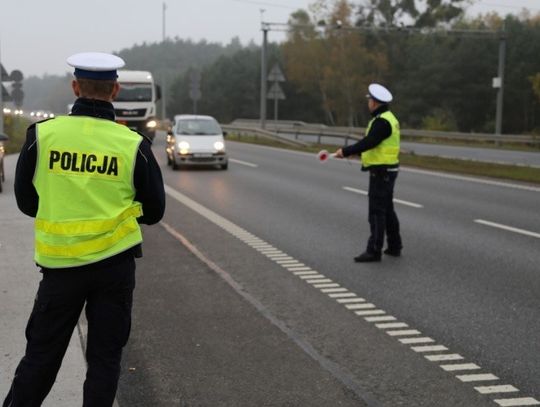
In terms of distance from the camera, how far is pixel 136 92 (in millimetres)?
34594

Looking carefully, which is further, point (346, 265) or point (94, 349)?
point (346, 265)

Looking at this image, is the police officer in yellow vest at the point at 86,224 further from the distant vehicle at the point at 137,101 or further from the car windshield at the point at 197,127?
the distant vehicle at the point at 137,101

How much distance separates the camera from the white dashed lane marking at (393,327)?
456cm

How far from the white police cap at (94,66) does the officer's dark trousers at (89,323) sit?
786 mm

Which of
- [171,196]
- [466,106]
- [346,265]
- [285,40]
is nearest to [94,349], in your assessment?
[346,265]

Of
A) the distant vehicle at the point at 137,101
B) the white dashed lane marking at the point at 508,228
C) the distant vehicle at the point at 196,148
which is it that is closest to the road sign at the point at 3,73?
the distant vehicle at the point at 196,148

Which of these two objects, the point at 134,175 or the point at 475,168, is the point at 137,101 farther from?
the point at 134,175

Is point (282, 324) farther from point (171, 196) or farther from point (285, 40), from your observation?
point (285, 40)

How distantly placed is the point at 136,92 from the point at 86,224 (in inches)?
1267

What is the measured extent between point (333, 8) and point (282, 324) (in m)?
76.1

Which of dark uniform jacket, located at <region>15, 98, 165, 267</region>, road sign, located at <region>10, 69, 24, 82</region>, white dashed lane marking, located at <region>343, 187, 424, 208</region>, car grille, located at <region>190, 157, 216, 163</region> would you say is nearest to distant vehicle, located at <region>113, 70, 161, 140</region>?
road sign, located at <region>10, 69, 24, 82</region>

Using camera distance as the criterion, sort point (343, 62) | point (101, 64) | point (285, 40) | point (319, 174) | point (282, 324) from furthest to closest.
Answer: point (285, 40), point (343, 62), point (319, 174), point (282, 324), point (101, 64)

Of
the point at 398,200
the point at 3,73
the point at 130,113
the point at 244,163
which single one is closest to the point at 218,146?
the point at 244,163

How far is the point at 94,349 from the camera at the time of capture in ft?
11.0
